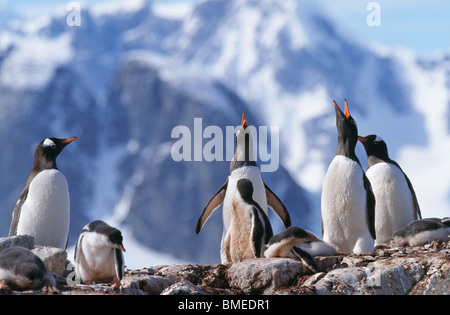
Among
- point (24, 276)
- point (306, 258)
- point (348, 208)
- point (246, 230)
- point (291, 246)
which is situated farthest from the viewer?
point (348, 208)

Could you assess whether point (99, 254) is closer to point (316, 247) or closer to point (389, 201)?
point (316, 247)

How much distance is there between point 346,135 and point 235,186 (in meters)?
1.29

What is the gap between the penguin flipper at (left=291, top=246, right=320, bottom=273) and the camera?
18.7ft

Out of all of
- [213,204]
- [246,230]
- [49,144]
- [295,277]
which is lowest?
[295,277]

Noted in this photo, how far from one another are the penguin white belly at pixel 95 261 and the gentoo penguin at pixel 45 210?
2.15 meters

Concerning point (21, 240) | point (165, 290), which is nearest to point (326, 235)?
point (165, 290)

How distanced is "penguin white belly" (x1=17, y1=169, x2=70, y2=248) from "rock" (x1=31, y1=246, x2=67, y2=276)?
5.84 feet

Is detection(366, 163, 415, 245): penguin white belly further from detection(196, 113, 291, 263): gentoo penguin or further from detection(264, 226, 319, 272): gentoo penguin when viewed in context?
detection(264, 226, 319, 272): gentoo penguin

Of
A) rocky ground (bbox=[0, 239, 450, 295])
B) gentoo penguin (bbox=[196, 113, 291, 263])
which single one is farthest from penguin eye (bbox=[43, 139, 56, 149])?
rocky ground (bbox=[0, 239, 450, 295])

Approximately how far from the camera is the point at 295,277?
5688mm

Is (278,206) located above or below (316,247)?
above

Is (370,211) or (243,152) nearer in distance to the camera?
(370,211)

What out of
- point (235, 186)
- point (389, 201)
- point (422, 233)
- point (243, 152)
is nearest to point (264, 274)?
point (422, 233)
